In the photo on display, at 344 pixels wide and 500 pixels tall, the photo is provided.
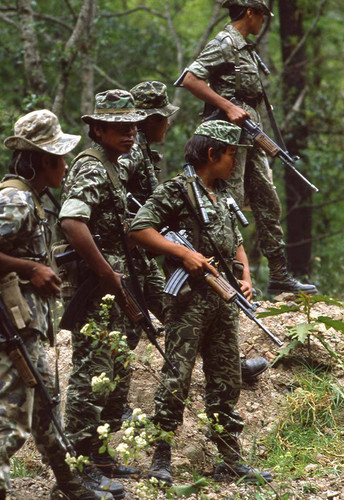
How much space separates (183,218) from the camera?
5297 millimetres

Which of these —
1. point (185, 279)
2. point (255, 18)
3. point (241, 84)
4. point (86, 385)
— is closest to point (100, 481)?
point (86, 385)

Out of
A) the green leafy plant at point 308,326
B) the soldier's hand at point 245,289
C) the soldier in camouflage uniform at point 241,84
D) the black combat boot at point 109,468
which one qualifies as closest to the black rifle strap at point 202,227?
the soldier's hand at point 245,289

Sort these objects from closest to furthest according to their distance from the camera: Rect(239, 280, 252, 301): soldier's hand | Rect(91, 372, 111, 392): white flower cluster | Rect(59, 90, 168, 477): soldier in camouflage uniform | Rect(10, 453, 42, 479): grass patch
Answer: Rect(91, 372, 111, 392): white flower cluster
Rect(59, 90, 168, 477): soldier in camouflage uniform
Rect(239, 280, 252, 301): soldier's hand
Rect(10, 453, 42, 479): grass patch

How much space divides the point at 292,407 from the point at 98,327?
93.5 inches

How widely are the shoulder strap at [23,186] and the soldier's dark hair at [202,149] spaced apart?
1.27 metres

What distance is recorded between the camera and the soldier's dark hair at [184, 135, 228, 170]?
209 inches

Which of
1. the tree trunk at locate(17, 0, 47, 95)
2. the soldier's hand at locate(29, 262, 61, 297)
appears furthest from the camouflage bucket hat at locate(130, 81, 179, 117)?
the tree trunk at locate(17, 0, 47, 95)

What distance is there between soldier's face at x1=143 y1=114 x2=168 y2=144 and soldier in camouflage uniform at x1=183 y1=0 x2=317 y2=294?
0.62 metres

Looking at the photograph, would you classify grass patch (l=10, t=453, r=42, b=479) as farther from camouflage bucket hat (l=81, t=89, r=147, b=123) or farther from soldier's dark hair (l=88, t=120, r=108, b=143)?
camouflage bucket hat (l=81, t=89, r=147, b=123)

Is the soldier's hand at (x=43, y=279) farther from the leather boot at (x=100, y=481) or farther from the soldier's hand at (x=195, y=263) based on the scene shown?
the leather boot at (x=100, y=481)

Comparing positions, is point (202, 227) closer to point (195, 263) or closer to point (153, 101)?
point (195, 263)

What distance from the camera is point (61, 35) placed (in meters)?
15.6

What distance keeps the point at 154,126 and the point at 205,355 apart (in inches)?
73.3

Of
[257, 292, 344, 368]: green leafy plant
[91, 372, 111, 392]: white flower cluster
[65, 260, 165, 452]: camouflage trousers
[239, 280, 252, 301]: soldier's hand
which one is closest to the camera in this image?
[91, 372, 111, 392]: white flower cluster
